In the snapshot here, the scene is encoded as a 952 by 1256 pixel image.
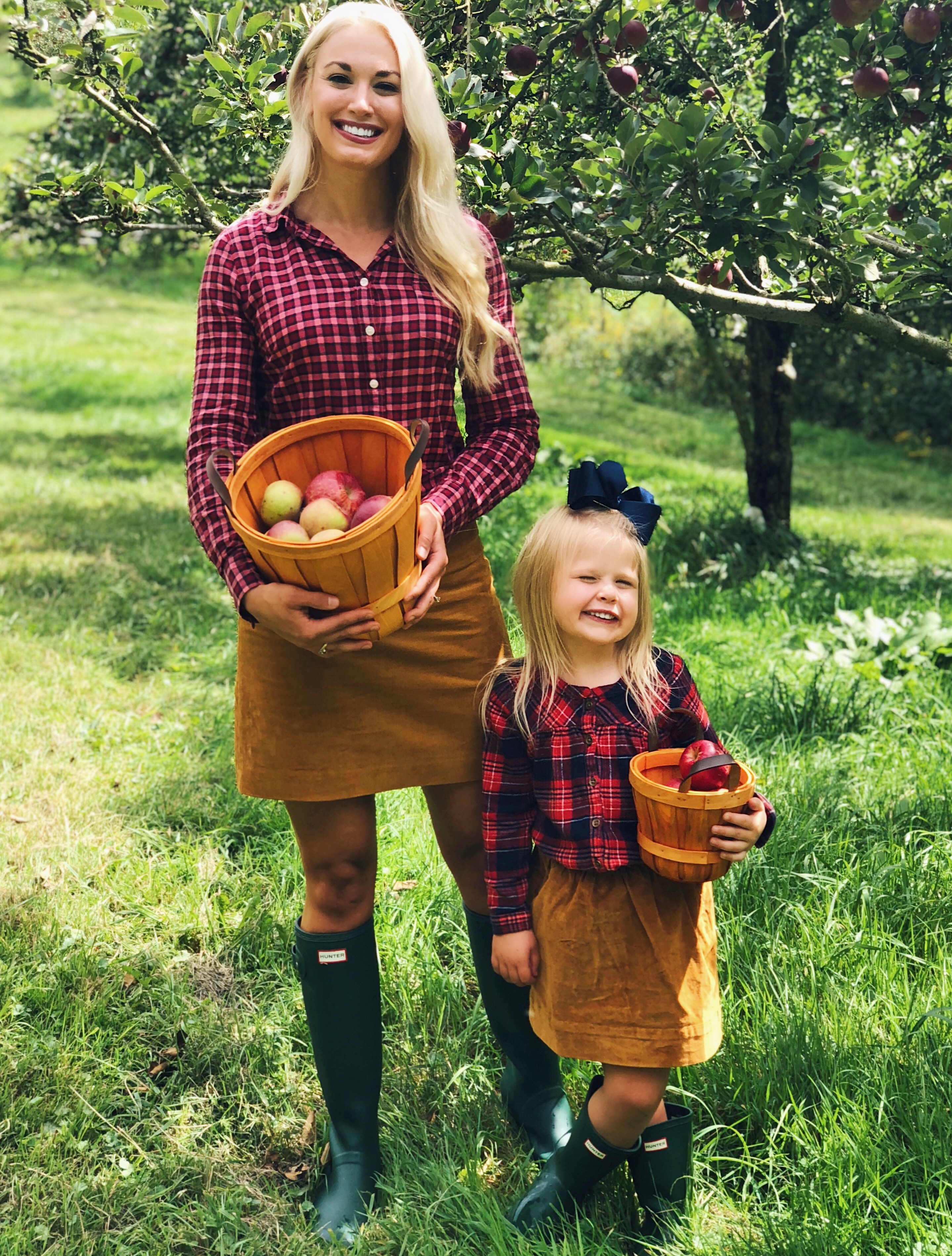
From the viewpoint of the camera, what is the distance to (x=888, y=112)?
325cm

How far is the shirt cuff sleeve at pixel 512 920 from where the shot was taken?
1.89 metres

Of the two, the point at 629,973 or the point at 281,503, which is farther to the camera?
the point at 629,973

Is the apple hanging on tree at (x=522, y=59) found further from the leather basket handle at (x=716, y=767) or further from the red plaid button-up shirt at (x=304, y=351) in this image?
the leather basket handle at (x=716, y=767)

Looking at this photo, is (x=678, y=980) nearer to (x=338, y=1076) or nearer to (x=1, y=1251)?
(x=338, y=1076)

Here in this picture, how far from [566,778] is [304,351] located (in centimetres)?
81

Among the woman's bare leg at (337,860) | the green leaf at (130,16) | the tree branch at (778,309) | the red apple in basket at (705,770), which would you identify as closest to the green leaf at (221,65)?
the green leaf at (130,16)

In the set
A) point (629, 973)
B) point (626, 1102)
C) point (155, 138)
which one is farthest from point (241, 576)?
point (155, 138)

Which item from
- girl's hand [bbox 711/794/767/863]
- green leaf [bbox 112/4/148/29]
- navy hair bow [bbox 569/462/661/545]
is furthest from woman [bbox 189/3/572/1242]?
green leaf [bbox 112/4/148/29]

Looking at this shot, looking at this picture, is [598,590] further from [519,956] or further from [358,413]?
[519,956]

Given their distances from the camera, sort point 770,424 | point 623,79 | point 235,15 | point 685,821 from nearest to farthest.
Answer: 1. point 685,821
2. point 235,15
3. point 623,79
4. point 770,424

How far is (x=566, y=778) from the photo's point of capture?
1849 mm

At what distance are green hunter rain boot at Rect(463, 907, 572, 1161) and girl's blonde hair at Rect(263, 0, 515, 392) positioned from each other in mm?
1088

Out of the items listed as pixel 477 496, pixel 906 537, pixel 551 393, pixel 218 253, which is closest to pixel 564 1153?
pixel 477 496

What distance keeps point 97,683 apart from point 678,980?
9.50 feet
